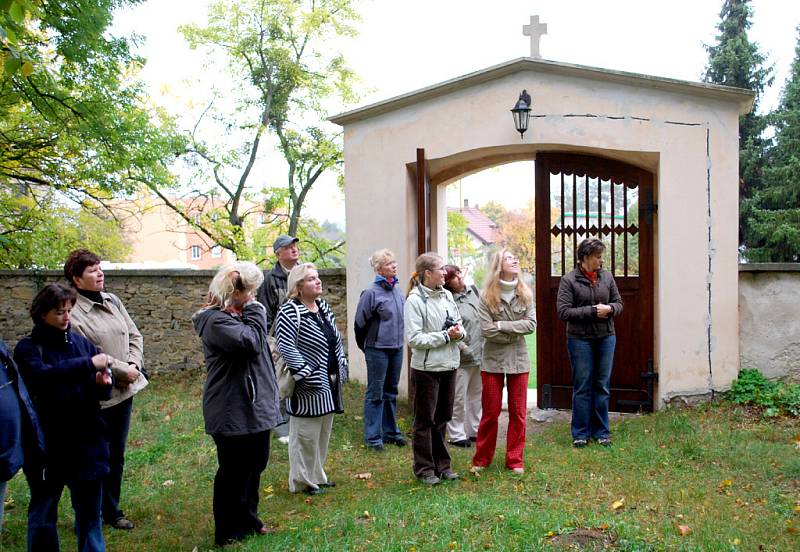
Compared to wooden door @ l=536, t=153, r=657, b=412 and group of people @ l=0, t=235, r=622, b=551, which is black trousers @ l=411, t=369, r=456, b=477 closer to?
group of people @ l=0, t=235, r=622, b=551

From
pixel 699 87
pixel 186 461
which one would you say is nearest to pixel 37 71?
pixel 186 461

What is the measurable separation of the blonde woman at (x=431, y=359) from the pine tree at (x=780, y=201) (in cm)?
1701

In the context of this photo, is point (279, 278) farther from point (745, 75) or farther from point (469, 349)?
point (745, 75)

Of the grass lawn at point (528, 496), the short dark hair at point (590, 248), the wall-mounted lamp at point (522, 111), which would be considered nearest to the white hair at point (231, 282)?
the grass lawn at point (528, 496)

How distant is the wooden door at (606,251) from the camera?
7930 mm

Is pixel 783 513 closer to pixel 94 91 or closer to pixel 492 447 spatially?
pixel 492 447

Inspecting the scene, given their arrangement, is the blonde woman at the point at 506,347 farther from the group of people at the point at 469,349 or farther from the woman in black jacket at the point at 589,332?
the woman in black jacket at the point at 589,332

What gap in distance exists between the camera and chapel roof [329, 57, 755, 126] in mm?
7336

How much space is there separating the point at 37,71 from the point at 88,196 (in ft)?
14.7

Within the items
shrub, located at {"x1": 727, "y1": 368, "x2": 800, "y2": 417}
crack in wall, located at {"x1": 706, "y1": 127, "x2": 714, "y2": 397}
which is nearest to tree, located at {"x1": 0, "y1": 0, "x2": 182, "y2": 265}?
crack in wall, located at {"x1": 706, "y1": 127, "x2": 714, "y2": 397}

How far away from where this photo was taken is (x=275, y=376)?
14.9 feet

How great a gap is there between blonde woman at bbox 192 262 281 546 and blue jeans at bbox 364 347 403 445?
2.39 metres

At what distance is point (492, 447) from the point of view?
587cm

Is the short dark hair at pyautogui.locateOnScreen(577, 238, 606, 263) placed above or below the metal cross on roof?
below
